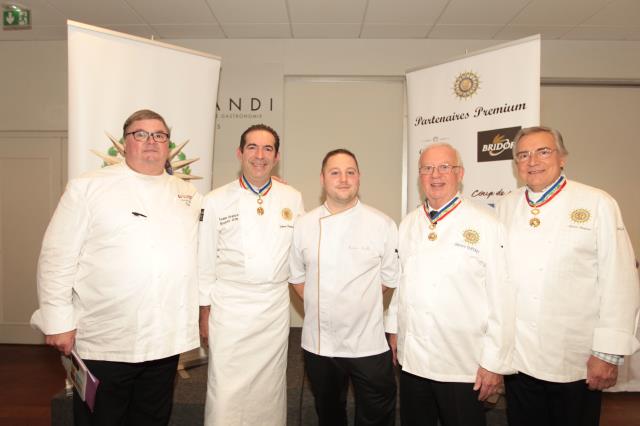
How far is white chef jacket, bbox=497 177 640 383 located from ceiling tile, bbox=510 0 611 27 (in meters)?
2.58

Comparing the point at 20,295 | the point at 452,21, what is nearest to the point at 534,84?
the point at 452,21

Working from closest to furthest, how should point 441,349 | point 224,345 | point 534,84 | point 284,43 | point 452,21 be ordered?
point 441,349 < point 224,345 < point 534,84 < point 452,21 < point 284,43

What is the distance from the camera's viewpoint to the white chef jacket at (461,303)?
5.42 feet

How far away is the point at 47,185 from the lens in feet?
14.7

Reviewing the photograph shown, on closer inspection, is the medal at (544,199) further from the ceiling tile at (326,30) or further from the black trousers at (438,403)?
the ceiling tile at (326,30)

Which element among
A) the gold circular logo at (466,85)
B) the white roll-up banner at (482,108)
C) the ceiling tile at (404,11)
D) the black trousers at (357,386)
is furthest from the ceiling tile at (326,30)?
the black trousers at (357,386)

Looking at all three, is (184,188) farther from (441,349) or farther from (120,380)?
(441,349)

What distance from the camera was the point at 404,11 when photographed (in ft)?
11.8

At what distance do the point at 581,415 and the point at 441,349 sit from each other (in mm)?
709

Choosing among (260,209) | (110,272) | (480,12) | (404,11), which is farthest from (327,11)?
(110,272)

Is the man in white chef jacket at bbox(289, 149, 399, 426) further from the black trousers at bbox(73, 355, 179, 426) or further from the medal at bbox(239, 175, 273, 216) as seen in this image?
the black trousers at bbox(73, 355, 179, 426)

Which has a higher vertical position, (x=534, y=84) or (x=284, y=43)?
(x=284, y=43)

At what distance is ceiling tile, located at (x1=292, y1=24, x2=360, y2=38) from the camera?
3918 millimetres

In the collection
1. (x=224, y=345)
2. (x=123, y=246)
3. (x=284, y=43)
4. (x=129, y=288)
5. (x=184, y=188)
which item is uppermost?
(x=284, y=43)
